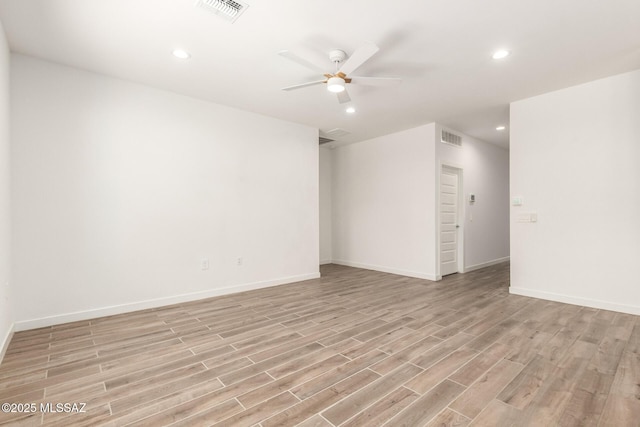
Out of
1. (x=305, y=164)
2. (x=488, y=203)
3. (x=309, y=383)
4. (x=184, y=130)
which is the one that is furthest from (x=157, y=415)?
(x=488, y=203)

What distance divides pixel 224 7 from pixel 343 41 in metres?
1.12

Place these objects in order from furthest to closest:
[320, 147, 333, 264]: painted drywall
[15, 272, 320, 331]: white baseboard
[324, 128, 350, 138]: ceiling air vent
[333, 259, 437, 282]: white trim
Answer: [320, 147, 333, 264]: painted drywall, [324, 128, 350, 138]: ceiling air vent, [333, 259, 437, 282]: white trim, [15, 272, 320, 331]: white baseboard

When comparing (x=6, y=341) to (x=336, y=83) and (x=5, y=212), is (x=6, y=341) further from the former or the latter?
(x=336, y=83)

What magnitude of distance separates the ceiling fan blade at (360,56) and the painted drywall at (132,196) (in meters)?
2.43

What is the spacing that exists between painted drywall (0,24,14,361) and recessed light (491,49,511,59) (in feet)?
15.5

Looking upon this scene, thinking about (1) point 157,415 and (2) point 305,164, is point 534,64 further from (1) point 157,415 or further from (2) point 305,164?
(1) point 157,415

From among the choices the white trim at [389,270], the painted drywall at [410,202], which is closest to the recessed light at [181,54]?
the painted drywall at [410,202]

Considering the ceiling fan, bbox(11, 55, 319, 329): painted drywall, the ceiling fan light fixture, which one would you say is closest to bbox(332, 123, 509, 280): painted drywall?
bbox(11, 55, 319, 329): painted drywall

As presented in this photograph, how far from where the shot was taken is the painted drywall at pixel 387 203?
18.2 ft

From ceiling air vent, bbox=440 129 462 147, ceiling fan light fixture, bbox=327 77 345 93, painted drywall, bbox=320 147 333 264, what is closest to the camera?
ceiling fan light fixture, bbox=327 77 345 93

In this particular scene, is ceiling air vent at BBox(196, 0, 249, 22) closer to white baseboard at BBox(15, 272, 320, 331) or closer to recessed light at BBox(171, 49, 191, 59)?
recessed light at BBox(171, 49, 191, 59)

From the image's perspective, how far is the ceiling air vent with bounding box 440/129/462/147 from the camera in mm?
5629

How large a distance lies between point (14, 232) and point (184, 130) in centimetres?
218

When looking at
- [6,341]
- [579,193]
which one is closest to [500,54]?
[579,193]
